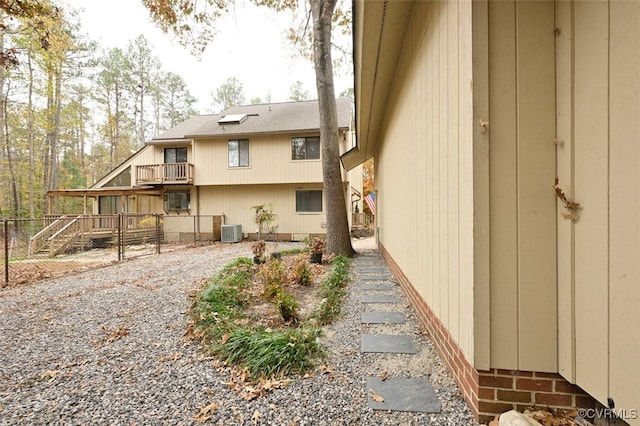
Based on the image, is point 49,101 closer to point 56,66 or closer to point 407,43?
point 56,66

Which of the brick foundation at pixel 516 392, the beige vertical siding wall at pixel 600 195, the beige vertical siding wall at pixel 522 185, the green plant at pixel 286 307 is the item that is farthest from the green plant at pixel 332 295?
→ the beige vertical siding wall at pixel 600 195

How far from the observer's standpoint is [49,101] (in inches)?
694

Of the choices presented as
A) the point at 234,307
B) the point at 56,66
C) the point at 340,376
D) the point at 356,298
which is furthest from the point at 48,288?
the point at 56,66

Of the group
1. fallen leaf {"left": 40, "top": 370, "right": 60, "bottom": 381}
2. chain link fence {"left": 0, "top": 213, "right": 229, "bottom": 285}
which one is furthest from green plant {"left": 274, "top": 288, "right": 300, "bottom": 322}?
chain link fence {"left": 0, "top": 213, "right": 229, "bottom": 285}

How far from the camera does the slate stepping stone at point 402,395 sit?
5.93ft

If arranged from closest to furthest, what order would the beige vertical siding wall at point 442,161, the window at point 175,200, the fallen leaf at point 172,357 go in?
the beige vertical siding wall at point 442,161 → the fallen leaf at point 172,357 → the window at point 175,200

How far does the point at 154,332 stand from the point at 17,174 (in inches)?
998

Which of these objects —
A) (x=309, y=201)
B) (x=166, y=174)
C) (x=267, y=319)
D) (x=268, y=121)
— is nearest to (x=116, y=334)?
(x=267, y=319)

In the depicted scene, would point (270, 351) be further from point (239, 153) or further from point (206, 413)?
point (239, 153)

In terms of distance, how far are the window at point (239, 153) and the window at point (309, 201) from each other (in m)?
3.10

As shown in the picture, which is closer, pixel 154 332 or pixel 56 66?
pixel 154 332

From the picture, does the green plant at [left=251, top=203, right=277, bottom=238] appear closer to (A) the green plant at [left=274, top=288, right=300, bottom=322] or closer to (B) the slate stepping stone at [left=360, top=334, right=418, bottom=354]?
(A) the green plant at [left=274, top=288, right=300, bottom=322]

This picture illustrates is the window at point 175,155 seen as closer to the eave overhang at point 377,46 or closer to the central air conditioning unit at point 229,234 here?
the central air conditioning unit at point 229,234

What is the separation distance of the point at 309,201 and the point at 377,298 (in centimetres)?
968
